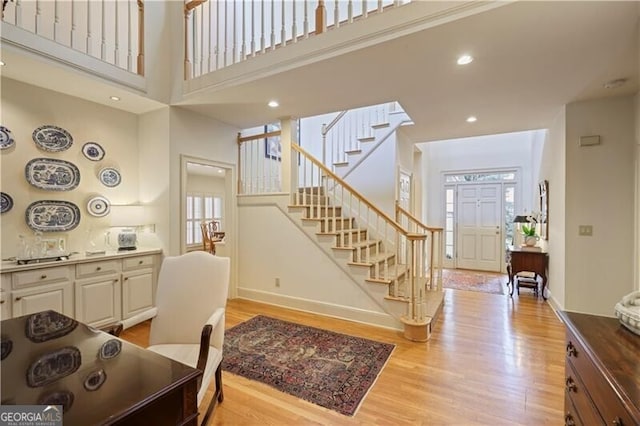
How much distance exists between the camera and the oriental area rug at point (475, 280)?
197 inches

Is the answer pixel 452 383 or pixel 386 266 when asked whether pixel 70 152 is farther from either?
pixel 452 383

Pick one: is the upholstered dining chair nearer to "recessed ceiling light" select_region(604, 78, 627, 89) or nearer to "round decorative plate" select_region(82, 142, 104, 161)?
"round decorative plate" select_region(82, 142, 104, 161)

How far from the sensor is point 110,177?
3.55 meters

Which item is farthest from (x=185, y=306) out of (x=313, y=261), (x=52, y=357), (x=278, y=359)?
(x=313, y=261)

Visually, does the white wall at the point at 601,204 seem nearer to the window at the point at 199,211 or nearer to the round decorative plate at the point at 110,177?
the round decorative plate at the point at 110,177

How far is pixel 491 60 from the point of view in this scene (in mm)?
2469

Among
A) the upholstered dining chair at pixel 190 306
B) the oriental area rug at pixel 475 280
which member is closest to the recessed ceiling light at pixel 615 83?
the oriental area rug at pixel 475 280

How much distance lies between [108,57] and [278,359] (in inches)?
149

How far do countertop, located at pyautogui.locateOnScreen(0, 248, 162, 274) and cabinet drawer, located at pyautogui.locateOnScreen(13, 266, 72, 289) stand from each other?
0.05 meters

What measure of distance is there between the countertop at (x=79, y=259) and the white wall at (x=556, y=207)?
4.92m

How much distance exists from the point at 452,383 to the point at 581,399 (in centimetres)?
115

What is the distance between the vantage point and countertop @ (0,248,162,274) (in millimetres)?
2496

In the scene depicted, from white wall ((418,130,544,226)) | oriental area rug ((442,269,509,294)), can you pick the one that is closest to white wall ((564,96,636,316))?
oriental area rug ((442,269,509,294))

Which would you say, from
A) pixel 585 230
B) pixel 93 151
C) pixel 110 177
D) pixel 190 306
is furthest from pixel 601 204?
pixel 93 151
